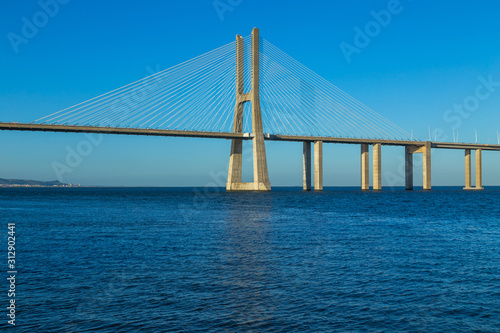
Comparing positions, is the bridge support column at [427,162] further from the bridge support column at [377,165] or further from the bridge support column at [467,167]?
the bridge support column at [467,167]

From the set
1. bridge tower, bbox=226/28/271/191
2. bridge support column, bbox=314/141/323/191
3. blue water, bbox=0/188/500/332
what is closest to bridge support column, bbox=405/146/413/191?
bridge support column, bbox=314/141/323/191

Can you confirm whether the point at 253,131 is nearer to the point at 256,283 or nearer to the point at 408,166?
the point at 408,166

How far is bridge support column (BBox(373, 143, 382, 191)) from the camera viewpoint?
106 metres

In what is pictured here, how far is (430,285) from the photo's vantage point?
516 inches

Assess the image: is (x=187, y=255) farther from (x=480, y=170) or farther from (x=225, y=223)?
(x=480, y=170)

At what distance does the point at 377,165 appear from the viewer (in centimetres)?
10894

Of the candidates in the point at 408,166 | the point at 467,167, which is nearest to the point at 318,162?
the point at 408,166

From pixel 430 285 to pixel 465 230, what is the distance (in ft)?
54.2

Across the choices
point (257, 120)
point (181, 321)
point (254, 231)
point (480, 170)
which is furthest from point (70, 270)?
point (480, 170)

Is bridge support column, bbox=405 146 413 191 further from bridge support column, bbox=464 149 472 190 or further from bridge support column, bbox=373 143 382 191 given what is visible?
bridge support column, bbox=464 149 472 190

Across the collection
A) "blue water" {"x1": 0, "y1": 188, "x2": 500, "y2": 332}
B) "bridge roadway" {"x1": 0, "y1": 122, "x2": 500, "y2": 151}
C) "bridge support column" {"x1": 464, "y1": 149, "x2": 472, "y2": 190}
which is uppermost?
"bridge roadway" {"x1": 0, "y1": 122, "x2": 500, "y2": 151}

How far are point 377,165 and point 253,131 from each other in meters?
38.0

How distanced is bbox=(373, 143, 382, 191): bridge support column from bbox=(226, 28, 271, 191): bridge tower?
98.6 feet

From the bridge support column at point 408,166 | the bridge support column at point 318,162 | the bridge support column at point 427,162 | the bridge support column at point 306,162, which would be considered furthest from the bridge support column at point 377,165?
the bridge support column at point 306,162
